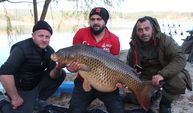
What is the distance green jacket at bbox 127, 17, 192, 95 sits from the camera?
430 cm

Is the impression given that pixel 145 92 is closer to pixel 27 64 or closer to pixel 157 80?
pixel 157 80

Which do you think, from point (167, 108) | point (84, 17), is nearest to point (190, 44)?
point (84, 17)

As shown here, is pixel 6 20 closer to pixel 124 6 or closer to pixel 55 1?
pixel 55 1

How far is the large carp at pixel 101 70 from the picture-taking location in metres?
3.81

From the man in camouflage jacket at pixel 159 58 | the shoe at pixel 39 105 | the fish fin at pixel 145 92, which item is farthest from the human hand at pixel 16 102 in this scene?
the man in camouflage jacket at pixel 159 58

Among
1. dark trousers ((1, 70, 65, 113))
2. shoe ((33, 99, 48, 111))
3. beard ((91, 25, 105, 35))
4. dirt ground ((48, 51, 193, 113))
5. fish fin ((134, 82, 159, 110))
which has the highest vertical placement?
beard ((91, 25, 105, 35))

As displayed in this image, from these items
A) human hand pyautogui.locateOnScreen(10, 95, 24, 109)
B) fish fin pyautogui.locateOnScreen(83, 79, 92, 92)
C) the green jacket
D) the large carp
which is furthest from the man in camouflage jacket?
human hand pyautogui.locateOnScreen(10, 95, 24, 109)

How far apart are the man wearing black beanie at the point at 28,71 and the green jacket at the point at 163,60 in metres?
0.91

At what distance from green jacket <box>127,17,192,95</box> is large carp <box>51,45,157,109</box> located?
1.22 feet

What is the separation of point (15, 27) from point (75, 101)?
361 centimetres

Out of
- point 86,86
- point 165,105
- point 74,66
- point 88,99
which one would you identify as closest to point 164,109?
point 165,105

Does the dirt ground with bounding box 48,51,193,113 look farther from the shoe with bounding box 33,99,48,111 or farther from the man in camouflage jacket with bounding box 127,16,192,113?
the shoe with bounding box 33,99,48,111

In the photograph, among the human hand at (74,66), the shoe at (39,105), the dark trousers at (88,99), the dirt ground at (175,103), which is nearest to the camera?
the human hand at (74,66)

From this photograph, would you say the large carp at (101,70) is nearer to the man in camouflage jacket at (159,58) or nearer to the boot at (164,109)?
the man in camouflage jacket at (159,58)
